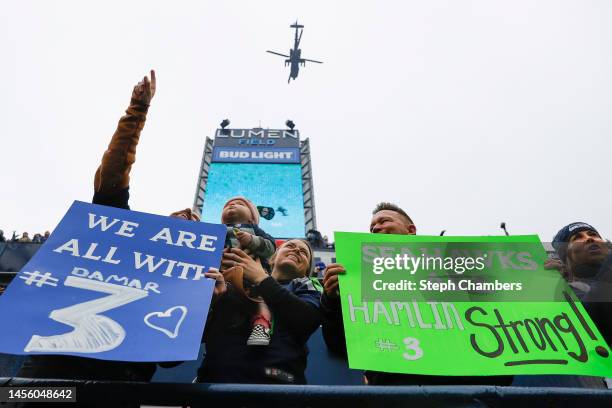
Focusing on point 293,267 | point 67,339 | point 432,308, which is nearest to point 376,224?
point 293,267

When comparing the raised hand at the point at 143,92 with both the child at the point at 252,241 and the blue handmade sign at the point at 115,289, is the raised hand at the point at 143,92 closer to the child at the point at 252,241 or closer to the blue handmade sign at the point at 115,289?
the blue handmade sign at the point at 115,289

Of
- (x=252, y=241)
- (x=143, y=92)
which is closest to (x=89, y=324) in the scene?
(x=252, y=241)

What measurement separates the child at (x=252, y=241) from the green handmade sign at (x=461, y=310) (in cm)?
37

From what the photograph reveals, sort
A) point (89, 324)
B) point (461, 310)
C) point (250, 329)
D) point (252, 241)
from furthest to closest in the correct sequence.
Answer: point (252, 241) → point (250, 329) → point (461, 310) → point (89, 324)

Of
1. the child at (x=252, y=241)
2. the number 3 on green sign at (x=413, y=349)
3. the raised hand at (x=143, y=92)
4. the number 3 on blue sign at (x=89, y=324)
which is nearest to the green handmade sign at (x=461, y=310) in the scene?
the number 3 on green sign at (x=413, y=349)

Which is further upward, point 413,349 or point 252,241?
point 252,241

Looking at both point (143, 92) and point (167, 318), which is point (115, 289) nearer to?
point (167, 318)

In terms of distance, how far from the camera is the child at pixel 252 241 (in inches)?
71.0

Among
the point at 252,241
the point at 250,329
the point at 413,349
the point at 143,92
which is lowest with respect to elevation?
the point at 413,349

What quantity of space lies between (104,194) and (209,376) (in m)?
1.04

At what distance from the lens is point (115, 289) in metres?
1.52

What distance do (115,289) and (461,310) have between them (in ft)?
4.43

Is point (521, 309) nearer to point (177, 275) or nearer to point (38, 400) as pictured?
point (177, 275)

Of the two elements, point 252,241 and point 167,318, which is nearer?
point 167,318
